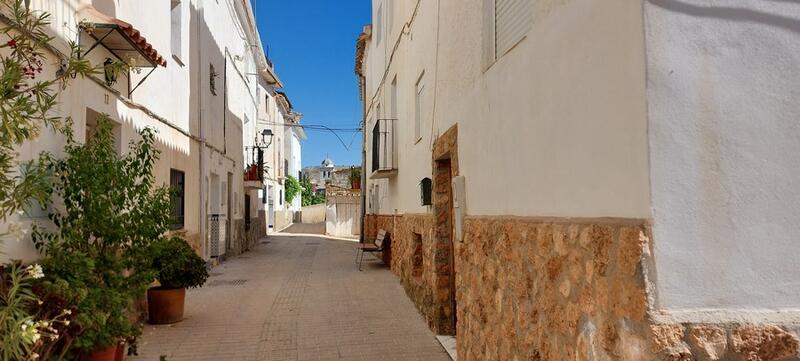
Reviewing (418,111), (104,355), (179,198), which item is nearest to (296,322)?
(104,355)

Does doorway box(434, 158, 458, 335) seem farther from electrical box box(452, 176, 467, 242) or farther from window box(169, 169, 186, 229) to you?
window box(169, 169, 186, 229)

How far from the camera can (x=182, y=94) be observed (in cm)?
963

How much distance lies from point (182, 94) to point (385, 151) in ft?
13.1

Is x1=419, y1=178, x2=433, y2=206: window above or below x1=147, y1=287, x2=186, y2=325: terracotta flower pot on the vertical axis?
above

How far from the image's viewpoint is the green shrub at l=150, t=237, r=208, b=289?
6723 millimetres

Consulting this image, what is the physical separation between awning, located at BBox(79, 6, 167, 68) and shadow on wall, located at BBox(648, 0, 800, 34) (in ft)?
14.8

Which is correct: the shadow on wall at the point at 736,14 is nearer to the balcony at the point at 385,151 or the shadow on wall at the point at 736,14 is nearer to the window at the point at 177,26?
the balcony at the point at 385,151

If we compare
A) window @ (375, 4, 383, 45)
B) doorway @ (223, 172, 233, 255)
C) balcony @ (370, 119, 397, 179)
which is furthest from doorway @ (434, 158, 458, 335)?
doorway @ (223, 172, 233, 255)

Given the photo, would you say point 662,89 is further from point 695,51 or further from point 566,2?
point 566,2

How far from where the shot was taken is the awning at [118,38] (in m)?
5.33

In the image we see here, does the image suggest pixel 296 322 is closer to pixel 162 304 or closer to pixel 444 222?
pixel 162 304

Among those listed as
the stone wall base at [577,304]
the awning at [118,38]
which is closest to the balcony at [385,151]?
the awning at [118,38]

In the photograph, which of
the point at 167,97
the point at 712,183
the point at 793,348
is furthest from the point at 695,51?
the point at 167,97

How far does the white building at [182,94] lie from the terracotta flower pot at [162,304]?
1.86m
